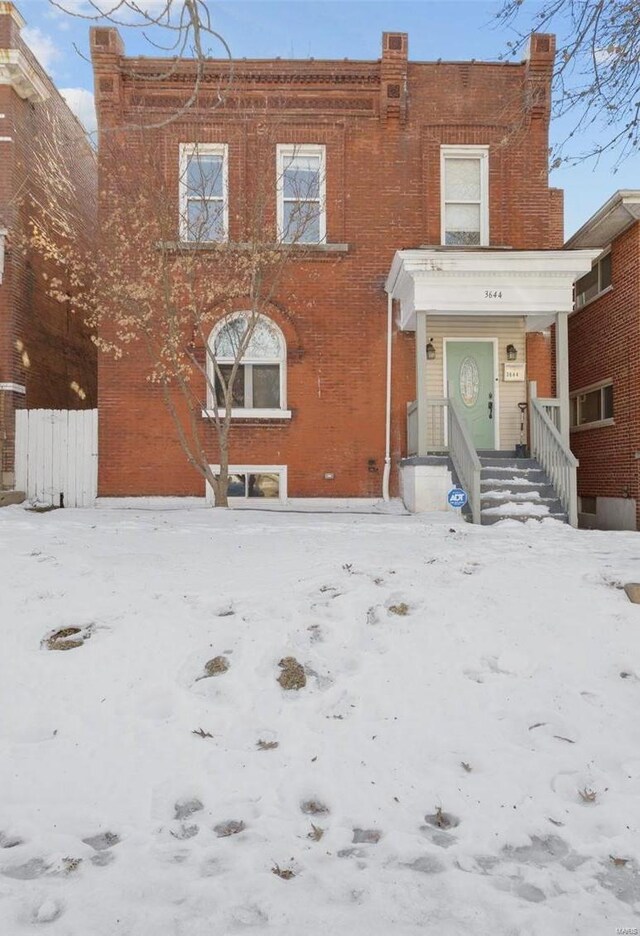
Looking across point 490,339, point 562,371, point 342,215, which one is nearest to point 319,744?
point 562,371

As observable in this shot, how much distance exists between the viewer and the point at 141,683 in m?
4.37

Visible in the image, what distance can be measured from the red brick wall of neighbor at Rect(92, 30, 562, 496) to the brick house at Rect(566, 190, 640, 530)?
1.61 metres

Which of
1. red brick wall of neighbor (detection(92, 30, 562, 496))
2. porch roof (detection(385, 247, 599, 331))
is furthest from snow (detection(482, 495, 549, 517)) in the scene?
porch roof (detection(385, 247, 599, 331))

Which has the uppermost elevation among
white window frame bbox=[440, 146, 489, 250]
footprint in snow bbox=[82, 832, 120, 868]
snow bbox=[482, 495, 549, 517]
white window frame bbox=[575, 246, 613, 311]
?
white window frame bbox=[440, 146, 489, 250]

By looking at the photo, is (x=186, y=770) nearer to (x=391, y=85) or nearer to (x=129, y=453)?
(x=129, y=453)

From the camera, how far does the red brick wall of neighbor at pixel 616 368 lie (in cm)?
1244

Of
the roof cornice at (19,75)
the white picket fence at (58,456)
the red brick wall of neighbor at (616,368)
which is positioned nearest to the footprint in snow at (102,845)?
the white picket fence at (58,456)

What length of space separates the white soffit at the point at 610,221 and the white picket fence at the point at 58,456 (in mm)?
10627

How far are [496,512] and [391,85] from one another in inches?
348

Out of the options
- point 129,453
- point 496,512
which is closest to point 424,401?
point 496,512

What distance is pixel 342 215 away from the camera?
12.5m

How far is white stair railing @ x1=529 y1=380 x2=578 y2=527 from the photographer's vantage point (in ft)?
32.4

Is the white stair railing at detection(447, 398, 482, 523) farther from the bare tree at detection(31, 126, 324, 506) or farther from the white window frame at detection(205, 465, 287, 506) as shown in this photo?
the bare tree at detection(31, 126, 324, 506)

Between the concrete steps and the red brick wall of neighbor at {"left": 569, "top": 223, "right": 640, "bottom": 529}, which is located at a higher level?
the red brick wall of neighbor at {"left": 569, "top": 223, "right": 640, "bottom": 529}
